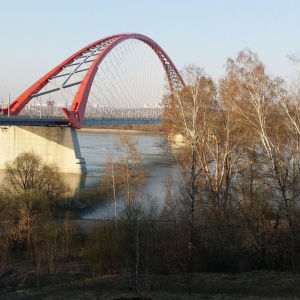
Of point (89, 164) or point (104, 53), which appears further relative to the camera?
point (104, 53)

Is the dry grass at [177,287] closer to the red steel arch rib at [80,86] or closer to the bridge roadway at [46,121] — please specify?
the bridge roadway at [46,121]

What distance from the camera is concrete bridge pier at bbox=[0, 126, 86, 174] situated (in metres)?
33.9

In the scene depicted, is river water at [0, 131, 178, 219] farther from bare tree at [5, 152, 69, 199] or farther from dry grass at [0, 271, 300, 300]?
dry grass at [0, 271, 300, 300]

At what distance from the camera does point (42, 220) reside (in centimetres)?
1442

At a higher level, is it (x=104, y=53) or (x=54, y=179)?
(x=104, y=53)

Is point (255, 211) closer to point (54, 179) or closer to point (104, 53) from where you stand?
point (54, 179)

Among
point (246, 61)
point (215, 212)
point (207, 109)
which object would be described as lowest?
point (215, 212)

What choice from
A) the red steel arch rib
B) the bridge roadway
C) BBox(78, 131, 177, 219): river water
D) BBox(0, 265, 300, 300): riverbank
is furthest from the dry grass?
the red steel arch rib

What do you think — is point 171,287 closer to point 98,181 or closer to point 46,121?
point 98,181

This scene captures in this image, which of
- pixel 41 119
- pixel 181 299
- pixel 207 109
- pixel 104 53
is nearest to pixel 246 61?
pixel 207 109

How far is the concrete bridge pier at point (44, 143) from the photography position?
33875mm

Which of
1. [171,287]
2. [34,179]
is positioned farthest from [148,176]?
[171,287]

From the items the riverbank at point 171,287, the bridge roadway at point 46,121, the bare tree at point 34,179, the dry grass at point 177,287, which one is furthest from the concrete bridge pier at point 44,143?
the dry grass at point 177,287

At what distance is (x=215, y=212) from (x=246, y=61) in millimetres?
4515
